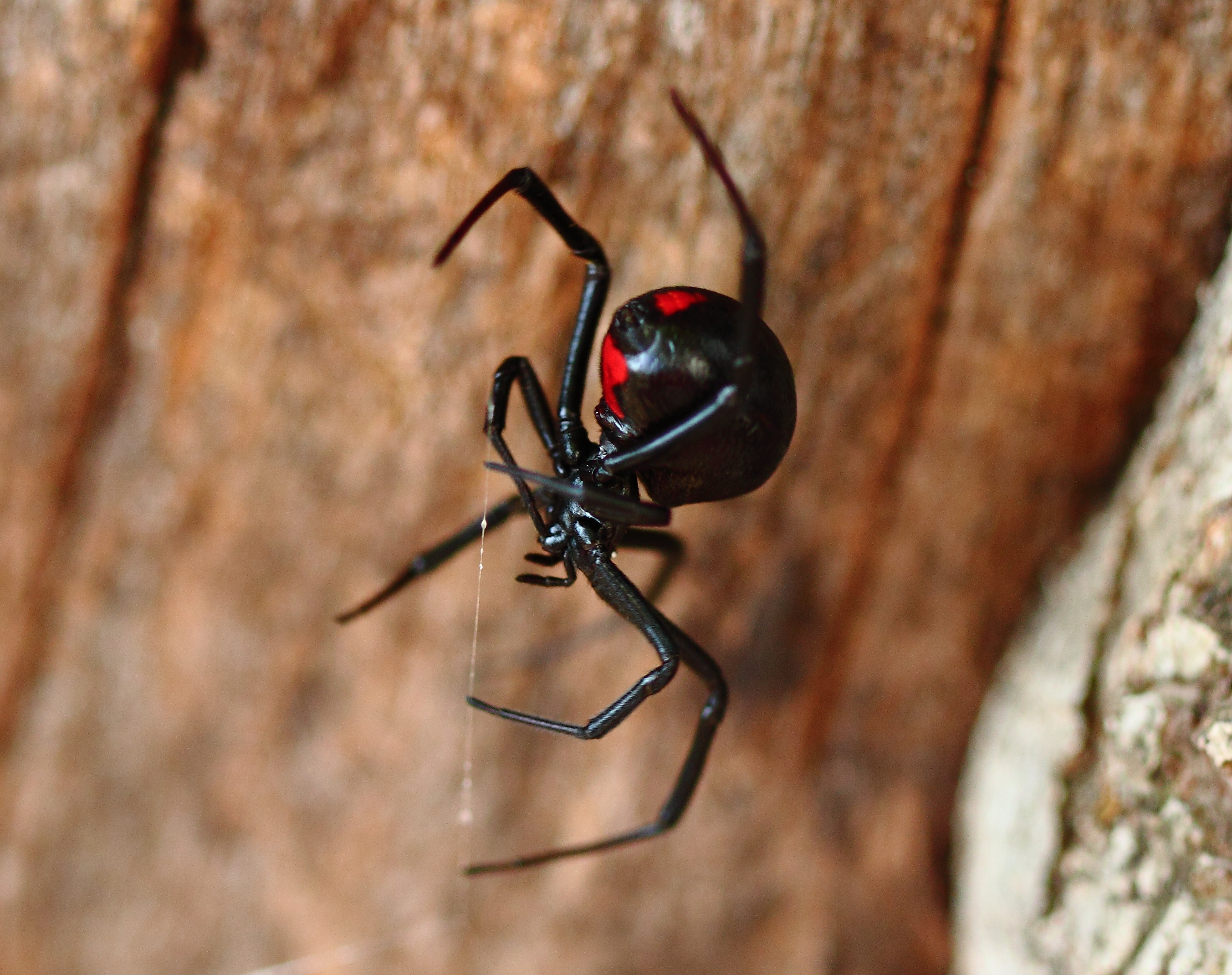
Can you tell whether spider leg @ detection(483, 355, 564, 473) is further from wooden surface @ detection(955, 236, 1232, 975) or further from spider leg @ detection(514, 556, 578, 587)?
wooden surface @ detection(955, 236, 1232, 975)

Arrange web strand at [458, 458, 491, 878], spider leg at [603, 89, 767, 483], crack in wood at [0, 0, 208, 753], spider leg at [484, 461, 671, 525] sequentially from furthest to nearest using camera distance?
web strand at [458, 458, 491, 878], crack in wood at [0, 0, 208, 753], spider leg at [484, 461, 671, 525], spider leg at [603, 89, 767, 483]

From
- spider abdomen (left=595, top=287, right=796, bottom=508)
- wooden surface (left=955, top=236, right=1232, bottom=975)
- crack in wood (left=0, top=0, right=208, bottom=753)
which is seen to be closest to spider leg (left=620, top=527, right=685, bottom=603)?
spider abdomen (left=595, top=287, right=796, bottom=508)

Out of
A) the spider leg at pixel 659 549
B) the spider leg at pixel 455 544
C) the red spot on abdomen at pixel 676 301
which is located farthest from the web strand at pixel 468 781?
the red spot on abdomen at pixel 676 301

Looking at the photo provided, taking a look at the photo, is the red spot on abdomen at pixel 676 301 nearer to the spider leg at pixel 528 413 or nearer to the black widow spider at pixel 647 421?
the black widow spider at pixel 647 421

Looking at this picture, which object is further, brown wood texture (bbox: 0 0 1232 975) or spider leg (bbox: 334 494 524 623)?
spider leg (bbox: 334 494 524 623)

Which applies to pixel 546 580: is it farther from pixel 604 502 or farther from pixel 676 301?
pixel 676 301

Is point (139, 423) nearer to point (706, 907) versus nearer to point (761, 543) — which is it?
point (761, 543)

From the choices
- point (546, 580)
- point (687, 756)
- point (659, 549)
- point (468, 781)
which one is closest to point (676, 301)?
point (546, 580)
